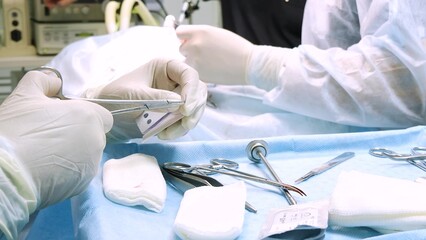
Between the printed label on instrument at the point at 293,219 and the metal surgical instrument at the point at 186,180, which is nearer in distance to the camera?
the printed label on instrument at the point at 293,219

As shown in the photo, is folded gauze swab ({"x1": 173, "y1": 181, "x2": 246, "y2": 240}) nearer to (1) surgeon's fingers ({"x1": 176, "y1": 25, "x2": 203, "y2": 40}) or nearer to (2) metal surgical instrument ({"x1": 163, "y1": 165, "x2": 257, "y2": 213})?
(2) metal surgical instrument ({"x1": 163, "y1": 165, "x2": 257, "y2": 213})

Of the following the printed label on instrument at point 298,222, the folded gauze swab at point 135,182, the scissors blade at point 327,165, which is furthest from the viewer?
the scissors blade at point 327,165

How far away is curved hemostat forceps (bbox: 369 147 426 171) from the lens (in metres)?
0.93

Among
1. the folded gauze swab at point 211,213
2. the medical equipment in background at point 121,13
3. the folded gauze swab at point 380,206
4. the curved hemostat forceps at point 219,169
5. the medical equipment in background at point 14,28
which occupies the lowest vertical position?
the medical equipment in background at point 14,28

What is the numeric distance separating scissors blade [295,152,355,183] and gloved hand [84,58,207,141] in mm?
211

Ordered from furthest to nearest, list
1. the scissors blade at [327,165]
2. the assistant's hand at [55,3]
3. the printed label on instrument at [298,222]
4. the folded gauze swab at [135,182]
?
the assistant's hand at [55,3]
the scissors blade at [327,165]
the folded gauze swab at [135,182]
the printed label on instrument at [298,222]

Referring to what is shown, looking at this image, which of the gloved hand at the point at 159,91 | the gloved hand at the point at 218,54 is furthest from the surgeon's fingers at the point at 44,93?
the gloved hand at the point at 218,54

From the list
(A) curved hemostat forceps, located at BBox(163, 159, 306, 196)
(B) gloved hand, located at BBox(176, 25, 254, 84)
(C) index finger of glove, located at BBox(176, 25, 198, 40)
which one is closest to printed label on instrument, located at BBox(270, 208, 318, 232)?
(A) curved hemostat forceps, located at BBox(163, 159, 306, 196)

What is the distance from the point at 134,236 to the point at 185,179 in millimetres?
187

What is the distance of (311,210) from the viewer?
69 cm

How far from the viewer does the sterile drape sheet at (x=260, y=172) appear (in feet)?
2.25

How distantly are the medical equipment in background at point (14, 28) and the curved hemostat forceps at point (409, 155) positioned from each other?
1604 mm

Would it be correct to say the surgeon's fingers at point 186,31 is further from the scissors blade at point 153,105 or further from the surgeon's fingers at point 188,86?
the scissors blade at point 153,105

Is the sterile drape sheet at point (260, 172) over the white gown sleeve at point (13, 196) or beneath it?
beneath
